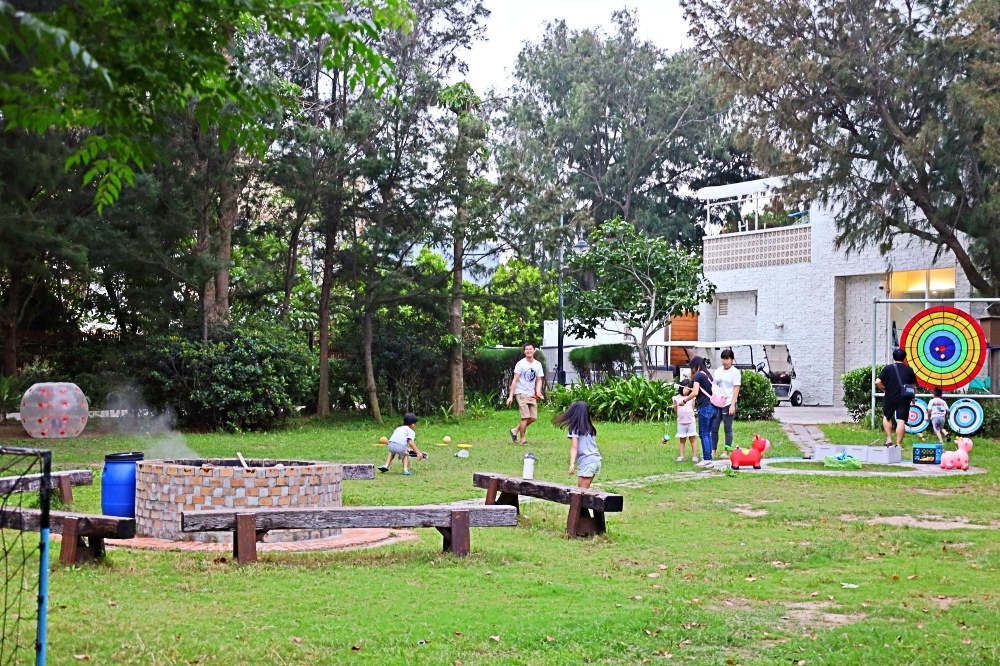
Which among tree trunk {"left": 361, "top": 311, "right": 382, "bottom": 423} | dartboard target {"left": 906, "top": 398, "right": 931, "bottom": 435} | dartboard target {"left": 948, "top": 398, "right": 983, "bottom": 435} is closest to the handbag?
dartboard target {"left": 906, "top": 398, "right": 931, "bottom": 435}

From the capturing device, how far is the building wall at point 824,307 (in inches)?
1374

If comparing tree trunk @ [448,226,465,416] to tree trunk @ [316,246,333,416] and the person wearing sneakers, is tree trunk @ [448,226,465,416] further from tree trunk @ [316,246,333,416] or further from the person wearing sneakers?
the person wearing sneakers

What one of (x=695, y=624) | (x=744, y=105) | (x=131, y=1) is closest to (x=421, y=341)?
(x=744, y=105)

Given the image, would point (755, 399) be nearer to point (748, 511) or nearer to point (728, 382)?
point (728, 382)

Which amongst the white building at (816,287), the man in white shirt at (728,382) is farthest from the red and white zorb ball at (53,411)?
the white building at (816,287)

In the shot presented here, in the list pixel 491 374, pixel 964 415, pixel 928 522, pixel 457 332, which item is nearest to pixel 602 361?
pixel 491 374

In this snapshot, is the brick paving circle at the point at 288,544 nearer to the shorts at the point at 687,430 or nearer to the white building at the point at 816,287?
the shorts at the point at 687,430

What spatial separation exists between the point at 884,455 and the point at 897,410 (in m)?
1.63

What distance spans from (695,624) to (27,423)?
16594mm

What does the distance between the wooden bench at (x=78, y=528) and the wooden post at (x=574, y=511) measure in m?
3.69

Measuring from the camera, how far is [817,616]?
273 inches

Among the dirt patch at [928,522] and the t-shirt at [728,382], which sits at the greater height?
the t-shirt at [728,382]

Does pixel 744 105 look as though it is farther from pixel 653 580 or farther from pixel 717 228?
pixel 653 580

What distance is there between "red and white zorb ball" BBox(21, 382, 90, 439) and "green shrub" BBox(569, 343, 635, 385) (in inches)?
729
